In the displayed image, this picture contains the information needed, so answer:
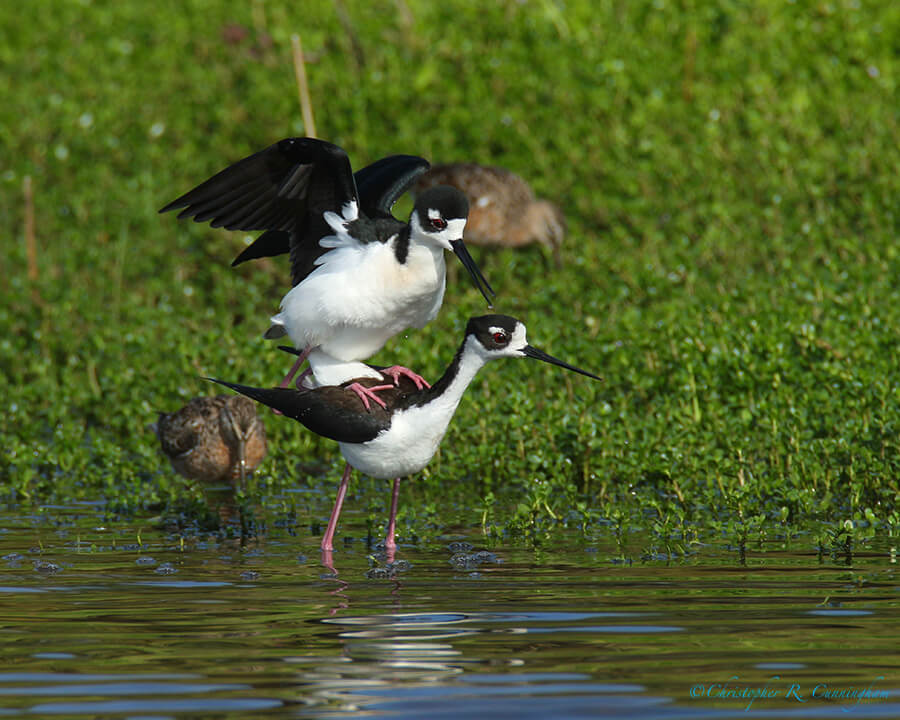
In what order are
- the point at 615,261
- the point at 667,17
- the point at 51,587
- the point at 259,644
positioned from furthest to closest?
the point at 667,17 < the point at 615,261 < the point at 51,587 < the point at 259,644

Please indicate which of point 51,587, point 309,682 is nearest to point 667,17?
point 51,587

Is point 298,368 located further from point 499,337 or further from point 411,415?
point 499,337

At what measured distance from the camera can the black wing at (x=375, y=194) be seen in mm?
8852

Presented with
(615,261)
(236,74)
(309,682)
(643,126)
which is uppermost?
(236,74)

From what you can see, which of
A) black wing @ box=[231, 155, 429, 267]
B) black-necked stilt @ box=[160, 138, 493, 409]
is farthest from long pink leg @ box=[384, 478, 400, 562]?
black wing @ box=[231, 155, 429, 267]

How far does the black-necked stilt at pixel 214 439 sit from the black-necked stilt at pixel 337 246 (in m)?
1.09

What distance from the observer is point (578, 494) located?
8836 millimetres

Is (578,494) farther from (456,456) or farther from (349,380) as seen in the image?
(349,380)

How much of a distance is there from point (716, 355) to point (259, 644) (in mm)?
4757

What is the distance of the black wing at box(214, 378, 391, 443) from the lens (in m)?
7.63

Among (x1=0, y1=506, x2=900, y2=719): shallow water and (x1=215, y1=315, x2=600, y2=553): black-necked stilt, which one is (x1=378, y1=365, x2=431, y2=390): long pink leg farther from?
(x1=0, y1=506, x2=900, y2=719): shallow water

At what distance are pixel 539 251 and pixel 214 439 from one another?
480 centimetres

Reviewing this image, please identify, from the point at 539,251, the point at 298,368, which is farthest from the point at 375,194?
the point at 539,251

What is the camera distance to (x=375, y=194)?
8875 millimetres
